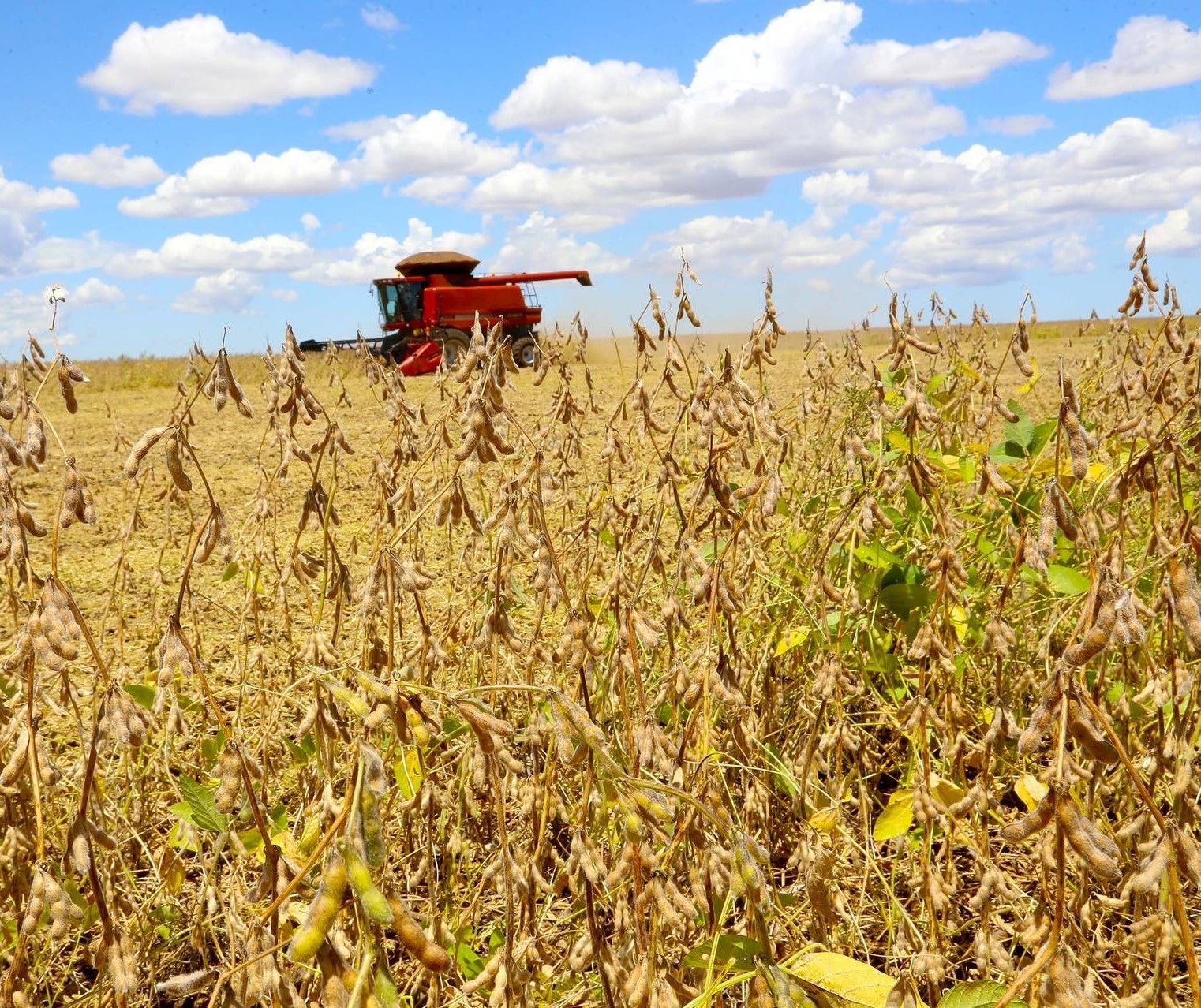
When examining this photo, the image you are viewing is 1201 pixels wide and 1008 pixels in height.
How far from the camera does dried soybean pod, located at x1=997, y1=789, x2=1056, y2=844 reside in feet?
2.77

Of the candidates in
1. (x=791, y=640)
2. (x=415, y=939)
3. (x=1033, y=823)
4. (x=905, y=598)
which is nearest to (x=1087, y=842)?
(x=1033, y=823)

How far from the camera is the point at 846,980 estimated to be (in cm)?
Result: 114

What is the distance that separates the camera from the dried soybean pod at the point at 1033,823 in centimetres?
85

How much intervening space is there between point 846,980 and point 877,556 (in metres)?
1.22

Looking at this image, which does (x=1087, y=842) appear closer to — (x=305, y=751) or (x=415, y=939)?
(x=415, y=939)

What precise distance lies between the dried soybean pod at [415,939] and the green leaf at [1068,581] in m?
1.67

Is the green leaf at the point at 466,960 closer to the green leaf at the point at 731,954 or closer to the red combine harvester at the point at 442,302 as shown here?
the green leaf at the point at 731,954

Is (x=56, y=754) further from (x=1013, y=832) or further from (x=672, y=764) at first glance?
(x=1013, y=832)

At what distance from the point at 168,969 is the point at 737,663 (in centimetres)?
121

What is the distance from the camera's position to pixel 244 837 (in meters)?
1.60

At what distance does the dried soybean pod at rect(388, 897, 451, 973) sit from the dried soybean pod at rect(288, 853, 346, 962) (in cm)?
4

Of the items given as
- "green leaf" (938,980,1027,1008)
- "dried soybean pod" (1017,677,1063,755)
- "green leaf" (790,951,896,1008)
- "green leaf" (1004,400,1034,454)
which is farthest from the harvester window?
"dried soybean pod" (1017,677,1063,755)

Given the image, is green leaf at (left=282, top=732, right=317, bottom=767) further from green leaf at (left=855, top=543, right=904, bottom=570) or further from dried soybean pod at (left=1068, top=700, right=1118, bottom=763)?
dried soybean pod at (left=1068, top=700, right=1118, bottom=763)

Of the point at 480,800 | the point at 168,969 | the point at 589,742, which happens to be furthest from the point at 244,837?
the point at 589,742
